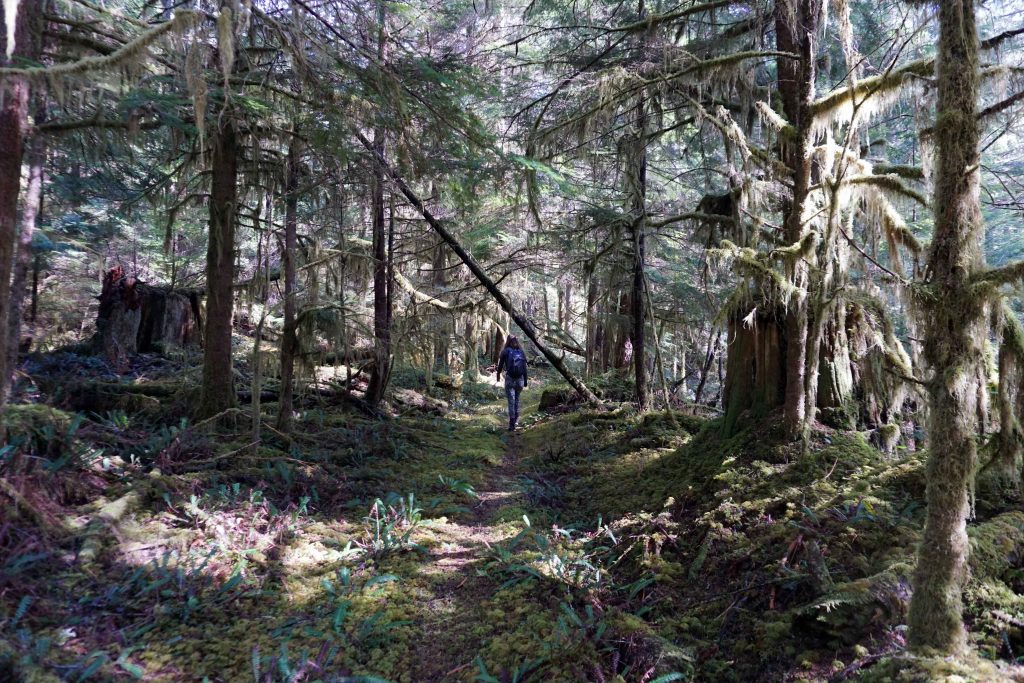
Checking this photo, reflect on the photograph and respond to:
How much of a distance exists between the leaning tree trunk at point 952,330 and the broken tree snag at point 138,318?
1296cm

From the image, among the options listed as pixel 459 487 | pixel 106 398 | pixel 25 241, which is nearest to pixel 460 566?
pixel 459 487

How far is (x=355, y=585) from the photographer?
4633mm

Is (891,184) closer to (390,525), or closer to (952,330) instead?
(952,330)

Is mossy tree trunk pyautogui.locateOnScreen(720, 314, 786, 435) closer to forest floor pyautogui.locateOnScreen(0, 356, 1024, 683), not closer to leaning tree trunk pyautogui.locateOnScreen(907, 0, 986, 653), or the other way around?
forest floor pyautogui.locateOnScreen(0, 356, 1024, 683)

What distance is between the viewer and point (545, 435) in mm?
11320

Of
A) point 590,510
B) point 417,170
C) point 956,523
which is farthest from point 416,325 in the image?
point 956,523

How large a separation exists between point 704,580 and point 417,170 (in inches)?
246

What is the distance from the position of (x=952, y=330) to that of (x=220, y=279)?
836cm

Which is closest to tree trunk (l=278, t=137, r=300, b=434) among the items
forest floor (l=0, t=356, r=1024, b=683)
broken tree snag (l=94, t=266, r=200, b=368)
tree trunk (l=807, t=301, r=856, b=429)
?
forest floor (l=0, t=356, r=1024, b=683)

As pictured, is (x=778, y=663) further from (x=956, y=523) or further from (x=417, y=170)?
(x=417, y=170)

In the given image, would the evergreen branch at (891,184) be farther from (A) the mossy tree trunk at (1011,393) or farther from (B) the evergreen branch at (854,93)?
(A) the mossy tree trunk at (1011,393)

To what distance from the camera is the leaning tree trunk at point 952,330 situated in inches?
96.5

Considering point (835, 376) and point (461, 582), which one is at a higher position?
point (835, 376)

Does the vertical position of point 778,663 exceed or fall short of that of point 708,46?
it falls short
